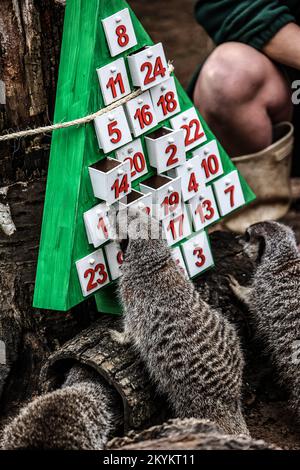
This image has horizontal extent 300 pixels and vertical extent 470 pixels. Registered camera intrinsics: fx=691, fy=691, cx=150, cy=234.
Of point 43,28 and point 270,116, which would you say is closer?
point 43,28

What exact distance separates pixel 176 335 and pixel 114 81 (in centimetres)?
94

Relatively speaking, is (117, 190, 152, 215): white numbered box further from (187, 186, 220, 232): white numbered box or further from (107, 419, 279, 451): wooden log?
(107, 419, 279, 451): wooden log

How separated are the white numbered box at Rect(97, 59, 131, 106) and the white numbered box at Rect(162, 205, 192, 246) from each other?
0.55 metres

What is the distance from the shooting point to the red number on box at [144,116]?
8.55 ft

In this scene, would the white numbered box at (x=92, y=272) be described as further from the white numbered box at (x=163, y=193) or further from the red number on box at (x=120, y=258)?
the white numbered box at (x=163, y=193)

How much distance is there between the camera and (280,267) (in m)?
2.99

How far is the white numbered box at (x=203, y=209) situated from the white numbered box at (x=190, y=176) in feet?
0.11

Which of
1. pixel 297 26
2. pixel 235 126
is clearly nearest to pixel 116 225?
pixel 235 126

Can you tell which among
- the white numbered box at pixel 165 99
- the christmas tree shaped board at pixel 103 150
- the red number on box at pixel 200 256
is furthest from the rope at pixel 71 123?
the red number on box at pixel 200 256

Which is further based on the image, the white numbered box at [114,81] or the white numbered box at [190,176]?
the white numbered box at [190,176]

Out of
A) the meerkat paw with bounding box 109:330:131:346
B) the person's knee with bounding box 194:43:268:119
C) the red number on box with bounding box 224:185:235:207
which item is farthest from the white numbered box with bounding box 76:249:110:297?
the person's knee with bounding box 194:43:268:119
